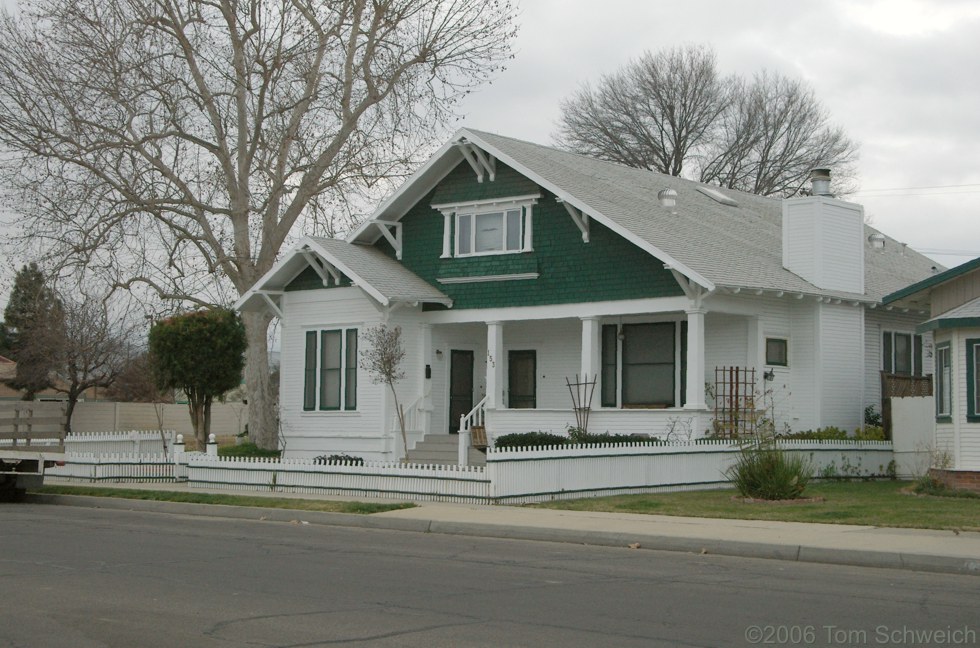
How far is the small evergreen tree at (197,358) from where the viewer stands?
99.9 ft

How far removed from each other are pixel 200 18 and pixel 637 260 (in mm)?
15591

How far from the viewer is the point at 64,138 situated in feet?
105

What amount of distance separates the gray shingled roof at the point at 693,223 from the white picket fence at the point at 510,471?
11.7 feet

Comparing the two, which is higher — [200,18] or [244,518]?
[200,18]

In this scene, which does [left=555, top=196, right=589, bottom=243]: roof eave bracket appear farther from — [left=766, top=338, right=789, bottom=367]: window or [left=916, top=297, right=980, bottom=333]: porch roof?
[left=916, top=297, right=980, bottom=333]: porch roof

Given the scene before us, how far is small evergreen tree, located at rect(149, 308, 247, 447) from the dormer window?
662 cm

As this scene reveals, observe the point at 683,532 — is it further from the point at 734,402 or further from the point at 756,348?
the point at 756,348

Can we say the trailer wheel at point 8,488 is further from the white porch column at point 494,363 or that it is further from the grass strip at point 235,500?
the white porch column at point 494,363

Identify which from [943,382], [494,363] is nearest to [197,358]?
[494,363]

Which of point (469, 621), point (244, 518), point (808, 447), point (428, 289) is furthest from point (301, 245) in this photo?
point (469, 621)

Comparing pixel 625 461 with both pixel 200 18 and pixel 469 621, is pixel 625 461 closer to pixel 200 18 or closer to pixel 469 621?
pixel 469 621

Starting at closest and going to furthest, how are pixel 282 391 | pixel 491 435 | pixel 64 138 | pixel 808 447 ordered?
pixel 808 447
pixel 491 435
pixel 282 391
pixel 64 138

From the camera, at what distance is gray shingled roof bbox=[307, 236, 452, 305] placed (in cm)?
2753

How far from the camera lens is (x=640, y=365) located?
1083 inches
